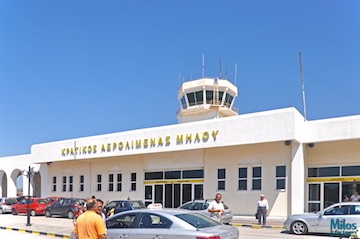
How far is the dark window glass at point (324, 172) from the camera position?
915 inches

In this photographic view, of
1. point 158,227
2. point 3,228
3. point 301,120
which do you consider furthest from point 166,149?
point 158,227

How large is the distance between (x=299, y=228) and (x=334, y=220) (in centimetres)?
159

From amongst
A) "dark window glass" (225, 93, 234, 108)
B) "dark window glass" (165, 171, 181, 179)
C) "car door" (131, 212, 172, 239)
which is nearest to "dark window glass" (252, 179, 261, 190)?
"dark window glass" (165, 171, 181, 179)

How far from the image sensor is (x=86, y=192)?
36094mm

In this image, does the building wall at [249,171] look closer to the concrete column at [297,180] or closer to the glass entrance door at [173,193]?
the concrete column at [297,180]

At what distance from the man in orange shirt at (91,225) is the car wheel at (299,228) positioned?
1279 centimetres

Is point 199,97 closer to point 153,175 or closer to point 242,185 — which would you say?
point 153,175

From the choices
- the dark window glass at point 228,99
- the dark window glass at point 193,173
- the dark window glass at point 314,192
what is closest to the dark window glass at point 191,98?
the dark window glass at point 228,99

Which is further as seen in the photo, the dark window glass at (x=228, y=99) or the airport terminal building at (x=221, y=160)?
the dark window glass at (x=228, y=99)

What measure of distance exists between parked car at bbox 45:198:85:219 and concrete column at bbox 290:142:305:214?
41.7ft

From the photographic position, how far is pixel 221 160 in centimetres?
2728

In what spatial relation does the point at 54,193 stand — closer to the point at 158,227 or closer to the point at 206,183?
the point at 206,183

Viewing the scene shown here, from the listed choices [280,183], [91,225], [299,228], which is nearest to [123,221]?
[91,225]

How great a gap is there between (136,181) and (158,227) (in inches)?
896
